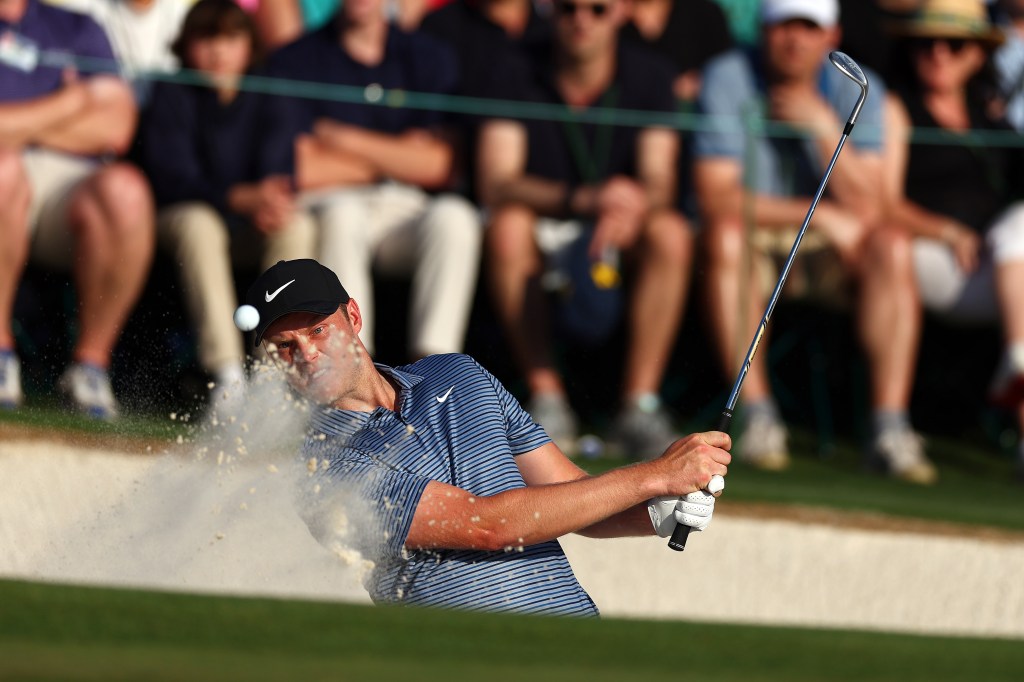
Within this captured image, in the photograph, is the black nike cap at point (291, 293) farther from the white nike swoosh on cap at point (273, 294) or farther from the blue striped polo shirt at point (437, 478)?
the blue striped polo shirt at point (437, 478)

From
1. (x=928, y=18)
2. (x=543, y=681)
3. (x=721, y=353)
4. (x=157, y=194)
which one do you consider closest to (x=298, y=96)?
(x=157, y=194)

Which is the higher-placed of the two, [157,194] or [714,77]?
[714,77]

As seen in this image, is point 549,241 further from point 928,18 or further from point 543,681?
point 543,681

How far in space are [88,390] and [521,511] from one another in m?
3.05

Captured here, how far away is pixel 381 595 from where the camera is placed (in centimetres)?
386

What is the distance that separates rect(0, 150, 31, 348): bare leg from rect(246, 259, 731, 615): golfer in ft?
9.42

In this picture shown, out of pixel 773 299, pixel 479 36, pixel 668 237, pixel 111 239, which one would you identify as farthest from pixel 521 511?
pixel 479 36

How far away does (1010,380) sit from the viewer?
7.31 metres

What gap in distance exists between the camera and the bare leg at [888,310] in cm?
722

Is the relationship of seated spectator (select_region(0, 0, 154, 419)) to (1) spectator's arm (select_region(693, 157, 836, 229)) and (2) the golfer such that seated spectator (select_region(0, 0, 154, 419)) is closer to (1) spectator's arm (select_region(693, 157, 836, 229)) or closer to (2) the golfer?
(1) spectator's arm (select_region(693, 157, 836, 229))

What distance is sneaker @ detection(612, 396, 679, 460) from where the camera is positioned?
22.3ft

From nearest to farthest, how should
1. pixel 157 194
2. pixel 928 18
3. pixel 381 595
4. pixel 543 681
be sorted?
pixel 543 681 < pixel 381 595 < pixel 157 194 < pixel 928 18

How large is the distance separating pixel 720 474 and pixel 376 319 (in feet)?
12.1

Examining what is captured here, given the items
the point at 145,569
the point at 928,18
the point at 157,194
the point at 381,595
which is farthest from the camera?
the point at 928,18
